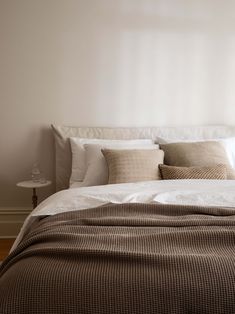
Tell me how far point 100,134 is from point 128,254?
2119 millimetres

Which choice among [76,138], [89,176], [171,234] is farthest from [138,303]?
[76,138]

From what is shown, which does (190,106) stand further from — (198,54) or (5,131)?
(5,131)

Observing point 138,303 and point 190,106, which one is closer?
point 138,303

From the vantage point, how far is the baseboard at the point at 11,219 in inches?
141

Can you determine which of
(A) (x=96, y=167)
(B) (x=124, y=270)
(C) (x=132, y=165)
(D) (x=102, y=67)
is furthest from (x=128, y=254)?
(D) (x=102, y=67)

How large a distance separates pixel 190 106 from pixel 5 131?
1.84m

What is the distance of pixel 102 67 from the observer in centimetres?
346

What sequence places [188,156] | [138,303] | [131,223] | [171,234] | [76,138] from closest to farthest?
1. [138,303]
2. [171,234]
3. [131,223]
4. [188,156]
5. [76,138]

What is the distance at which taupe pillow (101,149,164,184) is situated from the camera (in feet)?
Answer: 9.04

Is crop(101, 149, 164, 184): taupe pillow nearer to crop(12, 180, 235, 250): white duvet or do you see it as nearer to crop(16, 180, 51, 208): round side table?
crop(12, 180, 235, 250): white duvet

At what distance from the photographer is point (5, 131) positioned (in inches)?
137

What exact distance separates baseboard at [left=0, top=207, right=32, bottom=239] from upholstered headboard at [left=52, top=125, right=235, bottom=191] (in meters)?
0.48

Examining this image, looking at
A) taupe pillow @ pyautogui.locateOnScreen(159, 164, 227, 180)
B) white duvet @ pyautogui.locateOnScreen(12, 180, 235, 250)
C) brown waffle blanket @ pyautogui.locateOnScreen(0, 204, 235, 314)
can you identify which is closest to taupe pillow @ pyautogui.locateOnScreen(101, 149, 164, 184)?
taupe pillow @ pyautogui.locateOnScreen(159, 164, 227, 180)

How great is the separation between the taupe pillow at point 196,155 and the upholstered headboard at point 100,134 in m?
0.38
